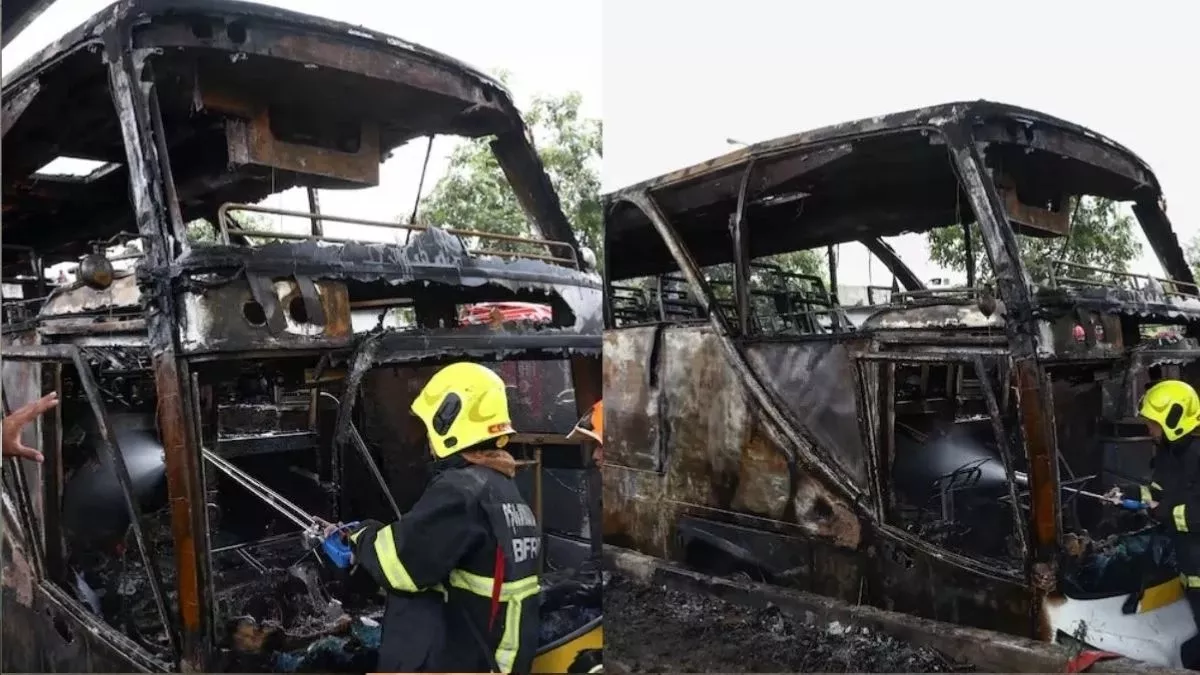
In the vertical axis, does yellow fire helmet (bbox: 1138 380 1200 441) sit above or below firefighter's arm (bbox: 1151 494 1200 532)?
above

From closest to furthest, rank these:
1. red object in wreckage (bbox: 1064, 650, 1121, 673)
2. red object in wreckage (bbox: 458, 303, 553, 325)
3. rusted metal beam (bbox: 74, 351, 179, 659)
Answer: red object in wreckage (bbox: 1064, 650, 1121, 673), rusted metal beam (bbox: 74, 351, 179, 659), red object in wreckage (bbox: 458, 303, 553, 325)

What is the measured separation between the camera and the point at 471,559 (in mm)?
1997

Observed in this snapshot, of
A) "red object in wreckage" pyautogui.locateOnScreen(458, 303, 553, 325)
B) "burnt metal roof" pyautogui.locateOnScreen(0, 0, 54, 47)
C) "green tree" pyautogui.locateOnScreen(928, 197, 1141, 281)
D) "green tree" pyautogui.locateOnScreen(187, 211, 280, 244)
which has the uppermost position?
"burnt metal roof" pyautogui.locateOnScreen(0, 0, 54, 47)

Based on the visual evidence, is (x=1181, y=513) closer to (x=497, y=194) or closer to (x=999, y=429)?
(x=999, y=429)

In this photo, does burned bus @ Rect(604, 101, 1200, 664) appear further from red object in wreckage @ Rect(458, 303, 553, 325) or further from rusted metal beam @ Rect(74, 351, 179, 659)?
rusted metal beam @ Rect(74, 351, 179, 659)

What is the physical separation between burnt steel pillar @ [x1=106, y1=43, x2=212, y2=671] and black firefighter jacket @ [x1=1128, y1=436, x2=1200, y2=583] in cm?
266

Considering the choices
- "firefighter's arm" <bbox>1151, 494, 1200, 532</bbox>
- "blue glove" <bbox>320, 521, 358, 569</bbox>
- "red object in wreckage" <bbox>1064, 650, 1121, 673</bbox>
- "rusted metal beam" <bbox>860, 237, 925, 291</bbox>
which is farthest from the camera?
"rusted metal beam" <bbox>860, 237, 925, 291</bbox>

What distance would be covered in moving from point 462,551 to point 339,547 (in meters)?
0.41

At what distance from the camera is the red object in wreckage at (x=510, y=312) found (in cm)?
275

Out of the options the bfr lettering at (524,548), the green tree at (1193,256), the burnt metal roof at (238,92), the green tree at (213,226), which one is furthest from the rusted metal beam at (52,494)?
the green tree at (1193,256)

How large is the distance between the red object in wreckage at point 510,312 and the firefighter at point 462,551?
0.67 metres

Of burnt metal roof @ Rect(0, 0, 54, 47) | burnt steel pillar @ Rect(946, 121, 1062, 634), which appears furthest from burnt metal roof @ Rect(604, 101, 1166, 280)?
burnt metal roof @ Rect(0, 0, 54, 47)

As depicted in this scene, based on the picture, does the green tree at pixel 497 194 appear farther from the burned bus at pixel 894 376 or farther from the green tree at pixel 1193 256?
the green tree at pixel 1193 256

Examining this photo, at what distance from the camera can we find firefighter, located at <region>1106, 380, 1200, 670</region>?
2.52 m
